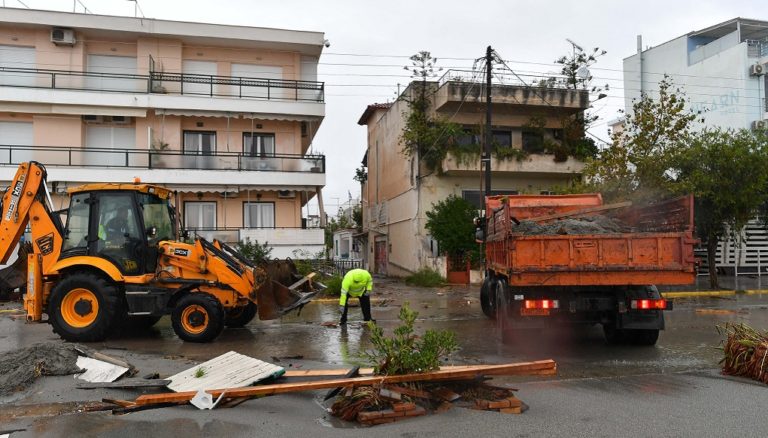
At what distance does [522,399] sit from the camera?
616cm

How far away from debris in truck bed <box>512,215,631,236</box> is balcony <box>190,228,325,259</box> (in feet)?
44.7

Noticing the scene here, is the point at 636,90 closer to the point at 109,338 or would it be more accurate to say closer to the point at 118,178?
the point at 118,178

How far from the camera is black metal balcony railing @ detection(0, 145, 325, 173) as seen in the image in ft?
70.2

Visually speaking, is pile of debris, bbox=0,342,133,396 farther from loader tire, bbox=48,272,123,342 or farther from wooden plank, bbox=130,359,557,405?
loader tire, bbox=48,272,123,342

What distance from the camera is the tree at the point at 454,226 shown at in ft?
72.5

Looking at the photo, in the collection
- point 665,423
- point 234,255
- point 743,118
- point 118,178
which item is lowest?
point 665,423

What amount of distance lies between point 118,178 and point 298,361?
52.8ft

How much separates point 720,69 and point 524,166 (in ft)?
56.3

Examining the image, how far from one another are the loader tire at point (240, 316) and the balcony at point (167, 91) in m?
12.3

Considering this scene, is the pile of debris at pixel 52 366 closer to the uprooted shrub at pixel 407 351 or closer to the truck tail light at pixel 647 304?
the uprooted shrub at pixel 407 351

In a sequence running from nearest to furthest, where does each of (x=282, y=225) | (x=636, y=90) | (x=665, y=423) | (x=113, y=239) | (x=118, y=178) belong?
1. (x=665, y=423)
2. (x=113, y=239)
3. (x=118, y=178)
4. (x=282, y=225)
5. (x=636, y=90)

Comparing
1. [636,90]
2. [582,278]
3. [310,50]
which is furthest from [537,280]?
[636,90]

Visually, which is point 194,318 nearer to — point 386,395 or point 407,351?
point 407,351

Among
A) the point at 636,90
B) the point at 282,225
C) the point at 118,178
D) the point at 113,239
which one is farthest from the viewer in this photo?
the point at 636,90
